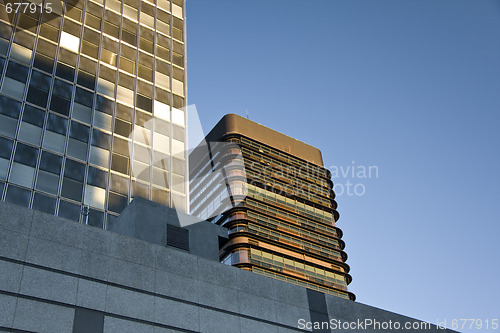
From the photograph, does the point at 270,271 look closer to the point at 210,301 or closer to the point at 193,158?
the point at 193,158

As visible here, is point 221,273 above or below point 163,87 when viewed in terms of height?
below

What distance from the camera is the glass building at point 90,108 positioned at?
4256 cm

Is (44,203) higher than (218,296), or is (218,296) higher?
(44,203)

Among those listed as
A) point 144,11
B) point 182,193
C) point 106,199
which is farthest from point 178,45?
point 106,199

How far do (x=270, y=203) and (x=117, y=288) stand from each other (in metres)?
80.8

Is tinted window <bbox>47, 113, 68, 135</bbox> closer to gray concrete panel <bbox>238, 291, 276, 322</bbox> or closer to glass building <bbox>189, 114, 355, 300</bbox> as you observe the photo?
gray concrete panel <bbox>238, 291, 276, 322</bbox>

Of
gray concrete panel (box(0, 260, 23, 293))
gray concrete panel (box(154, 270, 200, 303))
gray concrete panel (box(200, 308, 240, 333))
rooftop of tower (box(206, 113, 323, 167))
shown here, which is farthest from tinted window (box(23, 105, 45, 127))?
rooftop of tower (box(206, 113, 323, 167))

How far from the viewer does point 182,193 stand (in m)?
49.3

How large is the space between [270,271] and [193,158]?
39.5 meters

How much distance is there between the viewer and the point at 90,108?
4878 centimetres

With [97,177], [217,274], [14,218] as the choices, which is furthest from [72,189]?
[14,218]

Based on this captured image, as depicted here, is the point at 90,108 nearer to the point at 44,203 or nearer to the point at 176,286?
the point at 44,203

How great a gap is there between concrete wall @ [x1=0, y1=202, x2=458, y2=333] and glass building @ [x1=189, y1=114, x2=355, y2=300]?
62.4 metres

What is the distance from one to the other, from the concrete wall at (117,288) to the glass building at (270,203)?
205 ft
